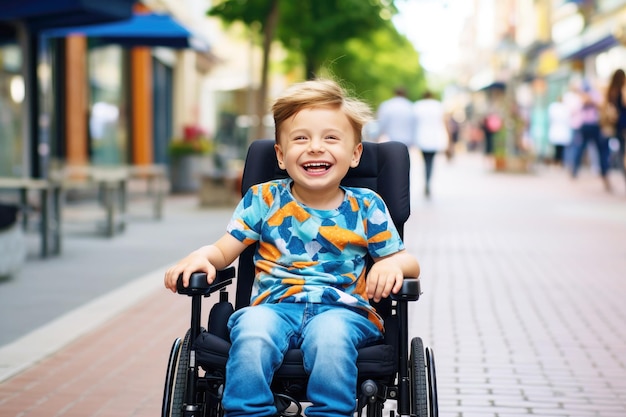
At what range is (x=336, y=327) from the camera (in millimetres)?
3250

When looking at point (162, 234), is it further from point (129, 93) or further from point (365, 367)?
point (129, 93)

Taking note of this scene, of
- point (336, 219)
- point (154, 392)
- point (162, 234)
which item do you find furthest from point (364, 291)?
point (162, 234)

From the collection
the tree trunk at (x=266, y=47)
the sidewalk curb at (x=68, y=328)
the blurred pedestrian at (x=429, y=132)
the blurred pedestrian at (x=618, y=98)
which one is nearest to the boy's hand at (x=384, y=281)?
the sidewalk curb at (x=68, y=328)

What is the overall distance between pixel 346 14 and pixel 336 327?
15.8 m

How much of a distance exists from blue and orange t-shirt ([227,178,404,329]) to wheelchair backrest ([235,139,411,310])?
285mm

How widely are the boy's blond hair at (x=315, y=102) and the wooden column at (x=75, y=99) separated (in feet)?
47.8

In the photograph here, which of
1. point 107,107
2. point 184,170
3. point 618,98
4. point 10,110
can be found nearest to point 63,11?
point 10,110

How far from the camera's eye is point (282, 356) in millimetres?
3209

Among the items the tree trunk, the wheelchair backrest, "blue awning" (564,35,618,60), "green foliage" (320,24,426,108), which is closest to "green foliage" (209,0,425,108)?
the tree trunk

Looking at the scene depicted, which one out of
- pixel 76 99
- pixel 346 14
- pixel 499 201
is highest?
pixel 346 14

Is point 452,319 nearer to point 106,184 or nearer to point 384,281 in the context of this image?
point 384,281

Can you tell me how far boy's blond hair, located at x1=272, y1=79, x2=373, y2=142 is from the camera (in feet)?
11.5

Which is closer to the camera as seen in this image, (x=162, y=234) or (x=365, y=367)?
(x=365, y=367)

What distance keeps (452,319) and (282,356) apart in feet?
11.8
